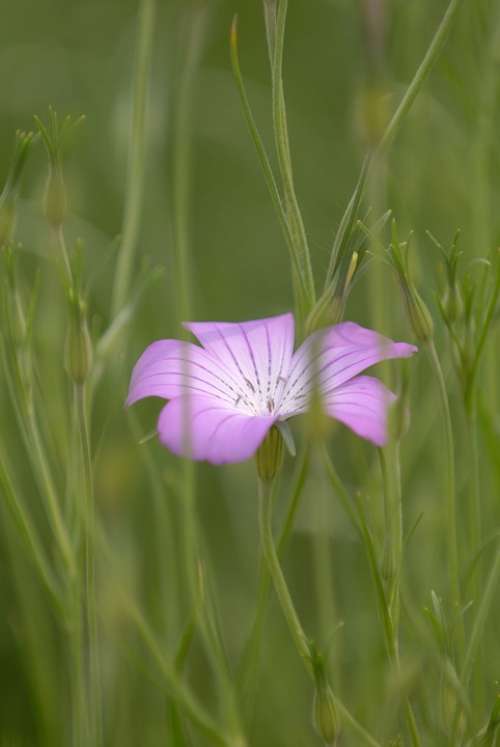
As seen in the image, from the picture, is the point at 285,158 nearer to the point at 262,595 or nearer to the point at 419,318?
the point at 419,318

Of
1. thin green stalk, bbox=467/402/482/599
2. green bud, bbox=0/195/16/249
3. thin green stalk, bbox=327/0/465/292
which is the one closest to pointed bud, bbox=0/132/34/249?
green bud, bbox=0/195/16/249

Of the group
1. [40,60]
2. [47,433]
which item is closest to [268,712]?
[47,433]

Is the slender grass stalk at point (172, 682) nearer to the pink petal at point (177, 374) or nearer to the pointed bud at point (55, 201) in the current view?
the pink petal at point (177, 374)

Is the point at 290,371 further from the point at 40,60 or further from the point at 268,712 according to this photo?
the point at 40,60

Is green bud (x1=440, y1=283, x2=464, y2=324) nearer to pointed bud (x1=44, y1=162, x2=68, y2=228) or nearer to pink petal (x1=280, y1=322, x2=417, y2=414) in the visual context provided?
pink petal (x1=280, y1=322, x2=417, y2=414)

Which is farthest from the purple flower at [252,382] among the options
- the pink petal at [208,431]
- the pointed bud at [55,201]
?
the pointed bud at [55,201]
